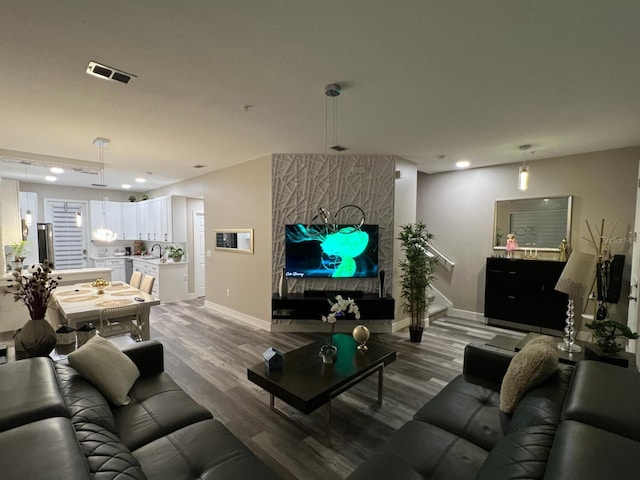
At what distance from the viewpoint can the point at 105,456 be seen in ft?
3.81

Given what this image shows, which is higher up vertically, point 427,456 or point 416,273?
point 416,273

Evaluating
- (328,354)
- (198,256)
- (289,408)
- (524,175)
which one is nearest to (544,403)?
(328,354)

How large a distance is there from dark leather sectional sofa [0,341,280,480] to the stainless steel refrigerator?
741 centimetres

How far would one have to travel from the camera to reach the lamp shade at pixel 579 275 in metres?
2.69

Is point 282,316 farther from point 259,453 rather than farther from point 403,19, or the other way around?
point 403,19

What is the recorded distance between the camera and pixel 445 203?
5.70 meters

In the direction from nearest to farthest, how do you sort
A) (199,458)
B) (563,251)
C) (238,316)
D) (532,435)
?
1. (532,435)
2. (199,458)
3. (563,251)
4. (238,316)

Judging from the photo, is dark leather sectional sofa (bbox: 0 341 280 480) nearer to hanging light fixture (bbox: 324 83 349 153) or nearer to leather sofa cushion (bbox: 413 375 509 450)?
leather sofa cushion (bbox: 413 375 509 450)

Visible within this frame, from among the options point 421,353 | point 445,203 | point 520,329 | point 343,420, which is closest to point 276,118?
point 343,420

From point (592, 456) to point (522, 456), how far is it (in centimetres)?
26

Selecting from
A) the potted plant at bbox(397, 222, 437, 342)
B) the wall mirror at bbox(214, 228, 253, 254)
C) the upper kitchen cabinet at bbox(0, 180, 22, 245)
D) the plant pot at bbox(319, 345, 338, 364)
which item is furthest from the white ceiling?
the plant pot at bbox(319, 345, 338, 364)

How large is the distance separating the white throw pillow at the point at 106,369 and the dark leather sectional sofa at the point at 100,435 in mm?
53

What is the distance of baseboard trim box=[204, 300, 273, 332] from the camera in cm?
478

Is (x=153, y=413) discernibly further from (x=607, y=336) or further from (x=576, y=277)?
(x=576, y=277)
